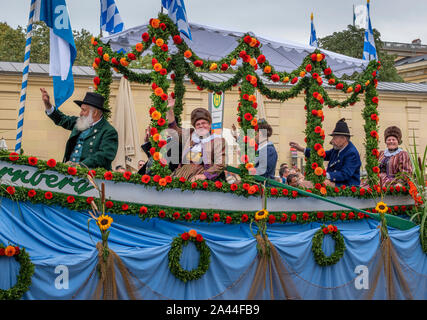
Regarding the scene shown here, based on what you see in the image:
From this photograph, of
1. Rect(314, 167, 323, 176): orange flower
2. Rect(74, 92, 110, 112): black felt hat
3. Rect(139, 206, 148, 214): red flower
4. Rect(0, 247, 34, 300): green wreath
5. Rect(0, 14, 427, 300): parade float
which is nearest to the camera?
Rect(0, 247, 34, 300): green wreath

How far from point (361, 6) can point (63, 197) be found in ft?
17.3

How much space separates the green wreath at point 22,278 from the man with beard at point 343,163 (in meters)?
3.97

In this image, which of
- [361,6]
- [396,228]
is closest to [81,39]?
[361,6]

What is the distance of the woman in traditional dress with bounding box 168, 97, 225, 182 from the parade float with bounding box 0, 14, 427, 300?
0.27 m

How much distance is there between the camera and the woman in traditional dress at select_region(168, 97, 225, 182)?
6.00 metres

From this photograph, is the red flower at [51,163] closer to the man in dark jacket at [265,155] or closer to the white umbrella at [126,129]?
the man in dark jacket at [265,155]

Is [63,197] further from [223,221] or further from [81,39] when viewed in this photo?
[81,39]

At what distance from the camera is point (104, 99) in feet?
20.9

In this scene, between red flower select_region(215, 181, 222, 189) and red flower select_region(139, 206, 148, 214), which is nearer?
red flower select_region(139, 206, 148, 214)

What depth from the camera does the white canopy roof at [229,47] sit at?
6562mm

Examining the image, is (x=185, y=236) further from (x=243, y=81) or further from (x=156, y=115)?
(x=243, y=81)

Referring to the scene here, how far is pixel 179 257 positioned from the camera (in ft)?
16.4

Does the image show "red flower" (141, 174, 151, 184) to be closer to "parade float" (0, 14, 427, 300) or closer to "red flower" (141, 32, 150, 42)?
"parade float" (0, 14, 427, 300)

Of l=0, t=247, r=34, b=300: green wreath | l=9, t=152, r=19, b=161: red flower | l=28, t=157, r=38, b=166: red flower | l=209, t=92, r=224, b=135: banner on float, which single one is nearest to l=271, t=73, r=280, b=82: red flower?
l=209, t=92, r=224, b=135: banner on float
